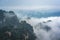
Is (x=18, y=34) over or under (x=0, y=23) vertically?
under

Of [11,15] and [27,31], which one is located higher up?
[11,15]

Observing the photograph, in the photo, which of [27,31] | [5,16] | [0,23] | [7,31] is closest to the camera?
[0,23]

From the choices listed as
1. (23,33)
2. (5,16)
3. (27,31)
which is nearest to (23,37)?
(23,33)

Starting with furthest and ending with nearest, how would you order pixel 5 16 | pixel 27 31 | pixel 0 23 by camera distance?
1. pixel 27 31
2. pixel 5 16
3. pixel 0 23

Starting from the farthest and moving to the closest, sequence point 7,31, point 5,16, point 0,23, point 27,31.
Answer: point 27,31 < point 5,16 < point 7,31 < point 0,23

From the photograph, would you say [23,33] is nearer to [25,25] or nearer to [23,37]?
[23,37]

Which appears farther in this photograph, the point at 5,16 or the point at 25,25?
the point at 25,25

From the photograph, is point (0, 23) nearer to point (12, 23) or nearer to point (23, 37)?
point (12, 23)

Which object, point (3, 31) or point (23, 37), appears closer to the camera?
point (3, 31)

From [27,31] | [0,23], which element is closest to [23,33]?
[27,31]
